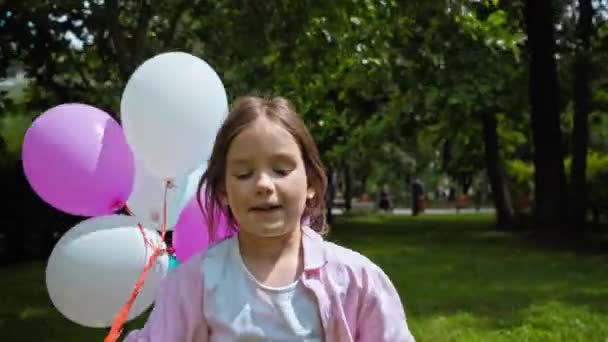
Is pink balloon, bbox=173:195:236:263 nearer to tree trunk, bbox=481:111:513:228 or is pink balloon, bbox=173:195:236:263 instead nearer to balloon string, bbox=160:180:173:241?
balloon string, bbox=160:180:173:241

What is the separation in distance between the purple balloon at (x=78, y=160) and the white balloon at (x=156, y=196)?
0.29ft

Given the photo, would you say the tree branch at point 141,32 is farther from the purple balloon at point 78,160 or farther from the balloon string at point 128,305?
the balloon string at point 128,305

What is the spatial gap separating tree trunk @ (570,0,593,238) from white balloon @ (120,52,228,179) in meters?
12.1

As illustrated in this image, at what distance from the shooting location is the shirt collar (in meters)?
2.08

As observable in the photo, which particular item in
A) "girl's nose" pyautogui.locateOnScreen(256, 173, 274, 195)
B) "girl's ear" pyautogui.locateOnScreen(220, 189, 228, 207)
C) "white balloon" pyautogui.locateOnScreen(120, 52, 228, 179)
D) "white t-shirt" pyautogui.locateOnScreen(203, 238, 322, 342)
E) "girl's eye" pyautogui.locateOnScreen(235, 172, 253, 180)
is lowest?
"white t-shirt" pyautogui.locateOnScreen(203, 238, 322, 342)

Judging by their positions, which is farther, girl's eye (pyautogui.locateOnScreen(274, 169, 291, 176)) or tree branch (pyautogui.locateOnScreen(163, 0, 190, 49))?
tree branch (pyautogui.locateOnScreen(163, 0, 190, 49))

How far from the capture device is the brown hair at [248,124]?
2117mm

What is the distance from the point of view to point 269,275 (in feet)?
6.81

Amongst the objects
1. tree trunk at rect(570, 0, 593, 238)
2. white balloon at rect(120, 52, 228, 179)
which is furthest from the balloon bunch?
tree trunk at rect(570, 0, 593, 238)

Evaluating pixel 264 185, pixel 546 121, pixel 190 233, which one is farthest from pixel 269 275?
pixel 546 121

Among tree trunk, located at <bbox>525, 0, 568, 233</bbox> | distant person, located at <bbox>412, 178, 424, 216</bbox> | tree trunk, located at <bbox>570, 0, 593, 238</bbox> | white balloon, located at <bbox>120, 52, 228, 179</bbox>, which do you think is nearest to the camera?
white balloon, located at <bbox>120, 52, 228, 179</bbox>

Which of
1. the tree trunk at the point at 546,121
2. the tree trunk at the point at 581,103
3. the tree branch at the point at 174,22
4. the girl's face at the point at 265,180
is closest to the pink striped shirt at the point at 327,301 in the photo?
the girl's face at the point at 265,180

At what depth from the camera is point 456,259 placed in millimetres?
12086

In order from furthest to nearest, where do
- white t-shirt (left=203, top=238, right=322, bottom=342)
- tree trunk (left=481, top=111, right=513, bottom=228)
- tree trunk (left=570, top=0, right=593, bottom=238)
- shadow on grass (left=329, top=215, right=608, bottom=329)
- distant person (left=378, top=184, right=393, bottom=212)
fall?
distant person (left=378, top=184, right=393, bottom=212), tree trunk (left=481, top=111, right=513, bottom=228), tree trunk (left=570, top=0, right=593, bottom=238), shadow on grass (left=329, top=215, right=608, bottom=329), white t-shirt (left=203, top=238, right=322, bottom=342)
